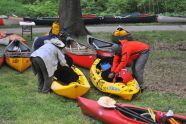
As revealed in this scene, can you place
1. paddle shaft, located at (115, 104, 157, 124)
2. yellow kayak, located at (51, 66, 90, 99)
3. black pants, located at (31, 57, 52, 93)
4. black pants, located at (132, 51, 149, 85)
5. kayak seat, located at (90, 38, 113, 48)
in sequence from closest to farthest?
paddle shaft, located at (115, 104, 157, 124)
yellow kayak, located at (51, 66, 90, 99)
black pants, located at (31, 57, 52, 93)
black pants, located at (132, 51, 149, 85)
kayak seat, located at (90, 38, 113, 48)

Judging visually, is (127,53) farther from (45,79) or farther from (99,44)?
(99,44)

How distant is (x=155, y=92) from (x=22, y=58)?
431 cm

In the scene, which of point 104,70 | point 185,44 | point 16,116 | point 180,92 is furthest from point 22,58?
point 185,44

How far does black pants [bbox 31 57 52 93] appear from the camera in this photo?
7395 millimetres

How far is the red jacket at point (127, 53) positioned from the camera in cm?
745

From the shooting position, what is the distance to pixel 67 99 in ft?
24.8

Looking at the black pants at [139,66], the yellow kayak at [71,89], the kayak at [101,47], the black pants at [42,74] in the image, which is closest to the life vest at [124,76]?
the black pants at [139,66]

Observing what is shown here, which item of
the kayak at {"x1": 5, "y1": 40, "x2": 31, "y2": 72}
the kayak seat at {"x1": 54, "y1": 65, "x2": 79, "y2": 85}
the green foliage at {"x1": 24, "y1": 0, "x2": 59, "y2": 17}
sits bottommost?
the kayak seat at {"x1": 54, "y1": 65, "x2": 79, "y2": 85}

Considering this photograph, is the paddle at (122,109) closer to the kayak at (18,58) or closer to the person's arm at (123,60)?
the person's arm at (123,60)

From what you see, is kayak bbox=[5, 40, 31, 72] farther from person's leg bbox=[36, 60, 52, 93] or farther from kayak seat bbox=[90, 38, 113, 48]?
kayak seat bbox=[90, 38, 113, 48]

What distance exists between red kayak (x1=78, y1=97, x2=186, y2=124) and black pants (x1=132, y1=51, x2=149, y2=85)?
6.45 ft

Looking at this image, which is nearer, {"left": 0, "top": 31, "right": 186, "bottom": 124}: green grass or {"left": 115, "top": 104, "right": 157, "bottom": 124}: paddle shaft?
{"left": 115, "top": 104, "right": 157, "bottom": 124}: paddle shaft

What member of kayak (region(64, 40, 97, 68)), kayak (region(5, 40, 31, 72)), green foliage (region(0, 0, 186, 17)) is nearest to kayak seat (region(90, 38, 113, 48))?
kayak (region(64, 40, 97, 68))

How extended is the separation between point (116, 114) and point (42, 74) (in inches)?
107
